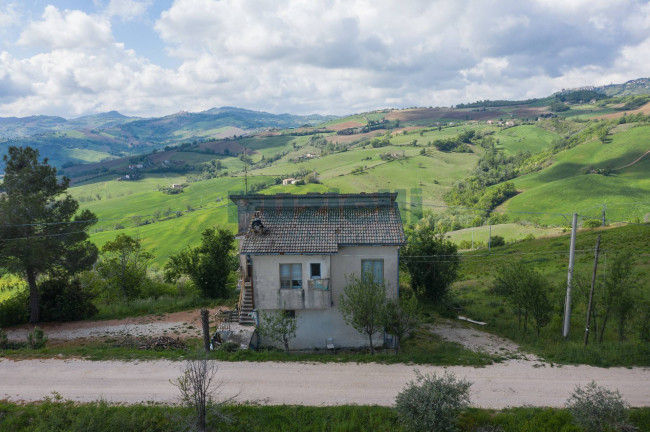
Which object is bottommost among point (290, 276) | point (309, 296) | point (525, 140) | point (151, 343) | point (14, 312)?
point (14, 312)

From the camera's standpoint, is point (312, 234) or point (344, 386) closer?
point (344, 386)

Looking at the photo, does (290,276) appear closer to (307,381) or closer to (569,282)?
(307,381)

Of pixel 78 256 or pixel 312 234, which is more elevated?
pixel 312 234

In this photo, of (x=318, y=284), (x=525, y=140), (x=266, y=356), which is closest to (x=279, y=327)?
(x=266, y=356)

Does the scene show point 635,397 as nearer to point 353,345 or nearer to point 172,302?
point 353,345

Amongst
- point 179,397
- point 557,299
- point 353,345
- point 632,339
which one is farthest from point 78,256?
point 632,339

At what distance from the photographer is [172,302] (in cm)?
3002

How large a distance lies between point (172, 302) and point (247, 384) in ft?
53.2

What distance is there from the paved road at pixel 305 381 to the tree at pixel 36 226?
8391 mm

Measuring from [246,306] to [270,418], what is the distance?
34.3 ft

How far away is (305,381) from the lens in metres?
16.6

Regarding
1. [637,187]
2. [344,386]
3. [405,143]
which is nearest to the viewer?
[344,386]

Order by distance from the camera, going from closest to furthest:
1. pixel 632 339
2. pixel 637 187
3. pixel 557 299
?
pixel 632 339 < pixel 557 299 < pixel 637 187

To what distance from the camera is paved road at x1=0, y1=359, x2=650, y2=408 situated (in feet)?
50.2
